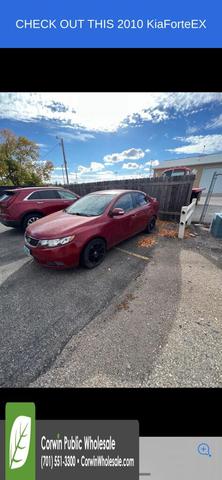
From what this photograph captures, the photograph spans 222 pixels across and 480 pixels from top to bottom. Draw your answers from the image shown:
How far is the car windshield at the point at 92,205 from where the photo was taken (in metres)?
3.52

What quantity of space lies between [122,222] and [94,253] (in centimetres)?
101

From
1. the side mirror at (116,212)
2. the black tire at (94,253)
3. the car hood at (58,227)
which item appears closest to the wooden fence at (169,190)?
the side mirror at (116,212)

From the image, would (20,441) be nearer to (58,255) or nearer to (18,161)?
(58,255)

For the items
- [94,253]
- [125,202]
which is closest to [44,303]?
[94,253]

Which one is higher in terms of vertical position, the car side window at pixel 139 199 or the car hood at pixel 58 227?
the car side window at pixel 139 199

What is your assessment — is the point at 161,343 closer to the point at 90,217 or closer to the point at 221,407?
the point at 221,407

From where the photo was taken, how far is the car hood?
9.33 ft

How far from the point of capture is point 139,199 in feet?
15.4

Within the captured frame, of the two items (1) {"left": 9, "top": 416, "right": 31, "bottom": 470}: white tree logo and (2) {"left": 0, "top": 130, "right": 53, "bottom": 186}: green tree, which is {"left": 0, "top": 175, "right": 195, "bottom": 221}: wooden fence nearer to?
(1) {"left": 9, "top": 416, "right": 31, "bottom": 470}: white tree logo

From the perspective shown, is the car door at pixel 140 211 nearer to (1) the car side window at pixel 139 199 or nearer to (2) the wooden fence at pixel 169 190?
(1) the car side window at pixel 139 199

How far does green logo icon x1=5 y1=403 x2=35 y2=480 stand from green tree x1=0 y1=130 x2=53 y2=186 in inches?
1043

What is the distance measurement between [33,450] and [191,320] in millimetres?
1862

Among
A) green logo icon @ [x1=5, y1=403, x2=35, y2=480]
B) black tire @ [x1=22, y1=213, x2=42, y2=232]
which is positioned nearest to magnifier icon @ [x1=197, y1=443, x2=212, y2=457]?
green logo icon @ [x1=5, y1=403, x2=35, y2=480]

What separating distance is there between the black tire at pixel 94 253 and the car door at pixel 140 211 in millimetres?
1302
